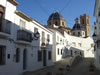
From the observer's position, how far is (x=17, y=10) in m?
13.5

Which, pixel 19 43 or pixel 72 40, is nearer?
pixel 19 43

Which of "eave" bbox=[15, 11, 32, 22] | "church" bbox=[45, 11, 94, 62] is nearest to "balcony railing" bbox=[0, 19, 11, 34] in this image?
"eave" bbox=[15, 11, 32, 22]

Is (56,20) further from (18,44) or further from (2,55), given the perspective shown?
(2,55)

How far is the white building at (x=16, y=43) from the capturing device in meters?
11.4

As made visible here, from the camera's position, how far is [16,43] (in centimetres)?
1316

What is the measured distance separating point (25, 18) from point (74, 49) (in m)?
27.6

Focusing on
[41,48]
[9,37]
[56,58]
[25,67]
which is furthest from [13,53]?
[56,58]

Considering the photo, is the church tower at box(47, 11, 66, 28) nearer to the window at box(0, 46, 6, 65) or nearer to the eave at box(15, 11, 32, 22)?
the eave at box(15, 11, 32, 22)

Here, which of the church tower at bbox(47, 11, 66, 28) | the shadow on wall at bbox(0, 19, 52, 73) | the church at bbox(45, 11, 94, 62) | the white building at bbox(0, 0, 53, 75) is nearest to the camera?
the white building at bbox(0, 0, 53, 75)

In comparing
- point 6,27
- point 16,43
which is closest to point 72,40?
point 16,43

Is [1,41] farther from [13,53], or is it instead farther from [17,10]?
[17,10]

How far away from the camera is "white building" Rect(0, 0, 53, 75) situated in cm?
1136

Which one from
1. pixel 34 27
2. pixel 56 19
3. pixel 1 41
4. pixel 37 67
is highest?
pixel 56 19

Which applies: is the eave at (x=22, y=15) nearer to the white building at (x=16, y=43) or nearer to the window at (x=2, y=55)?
the white building at (x=16, y=43)
